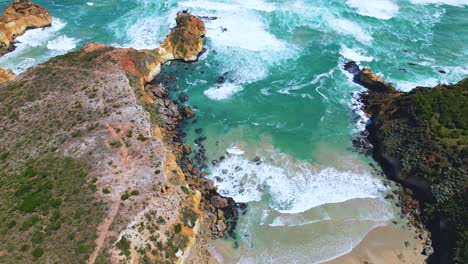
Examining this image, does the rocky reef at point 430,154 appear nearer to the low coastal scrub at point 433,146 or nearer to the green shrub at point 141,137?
the low coastal scrub at point 433,146

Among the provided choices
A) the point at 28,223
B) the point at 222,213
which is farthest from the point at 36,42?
the point at 222,213

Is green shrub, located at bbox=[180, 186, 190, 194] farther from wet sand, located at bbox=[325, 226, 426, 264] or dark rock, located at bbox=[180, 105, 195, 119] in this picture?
dark rock, located at bbox=[180, 105, 195, 119]

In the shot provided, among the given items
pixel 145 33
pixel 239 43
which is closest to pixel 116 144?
pixel 239 43

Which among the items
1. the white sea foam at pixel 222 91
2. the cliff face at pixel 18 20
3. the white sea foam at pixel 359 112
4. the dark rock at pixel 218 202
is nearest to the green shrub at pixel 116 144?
the dark rock at pixel 218 202

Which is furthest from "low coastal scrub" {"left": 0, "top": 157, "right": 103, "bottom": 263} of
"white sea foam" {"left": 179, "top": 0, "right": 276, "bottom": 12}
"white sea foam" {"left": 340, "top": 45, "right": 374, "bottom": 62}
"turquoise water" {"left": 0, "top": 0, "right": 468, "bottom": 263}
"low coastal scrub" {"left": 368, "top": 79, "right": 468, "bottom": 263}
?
"white sea foam" {"left": 179, "top": 0, "right": 276, "bottom": 12}

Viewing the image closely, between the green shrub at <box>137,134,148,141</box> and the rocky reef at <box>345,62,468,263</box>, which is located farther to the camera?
the green shrub at <box>137,134,148,141</box>

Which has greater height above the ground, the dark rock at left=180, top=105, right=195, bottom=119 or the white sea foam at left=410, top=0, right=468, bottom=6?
the white sea foam at left=410, top=0, right=468, bottom=6
